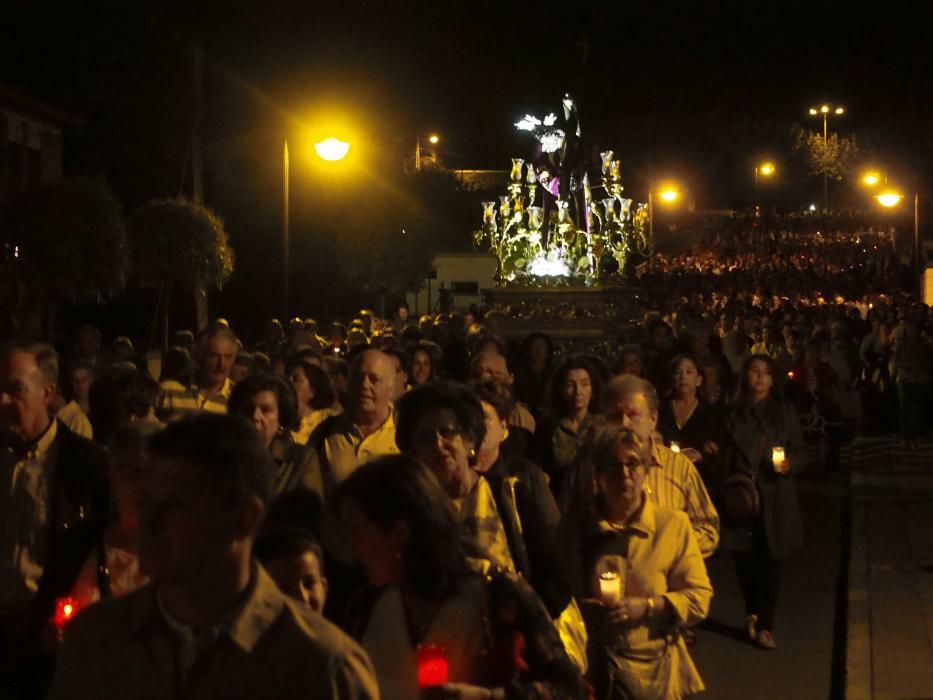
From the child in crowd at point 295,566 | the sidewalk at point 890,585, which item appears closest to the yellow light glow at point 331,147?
the sidewalk at point 890,585

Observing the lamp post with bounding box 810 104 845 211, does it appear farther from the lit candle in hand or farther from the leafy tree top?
the lit candle in hand

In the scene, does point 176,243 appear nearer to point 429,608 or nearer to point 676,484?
point 676,484

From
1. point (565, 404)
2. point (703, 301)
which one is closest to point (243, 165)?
point (703, 301)

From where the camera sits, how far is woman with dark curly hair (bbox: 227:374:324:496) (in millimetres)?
6281

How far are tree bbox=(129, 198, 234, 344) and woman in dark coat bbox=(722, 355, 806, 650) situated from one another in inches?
678

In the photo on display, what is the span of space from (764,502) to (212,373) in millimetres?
3285

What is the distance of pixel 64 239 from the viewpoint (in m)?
25.5

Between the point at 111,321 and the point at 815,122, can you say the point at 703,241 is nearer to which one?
the point at 111,321

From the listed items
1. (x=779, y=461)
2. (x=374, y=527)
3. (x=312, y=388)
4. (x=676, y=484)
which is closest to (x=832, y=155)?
(x=312, y=388)

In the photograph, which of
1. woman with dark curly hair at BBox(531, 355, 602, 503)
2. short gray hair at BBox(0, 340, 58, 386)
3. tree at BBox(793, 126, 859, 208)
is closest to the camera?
short gray hair at BBox(0, 340, 58, 386)

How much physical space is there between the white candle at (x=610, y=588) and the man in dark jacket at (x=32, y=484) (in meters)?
1.60

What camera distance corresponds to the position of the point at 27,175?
38.4m

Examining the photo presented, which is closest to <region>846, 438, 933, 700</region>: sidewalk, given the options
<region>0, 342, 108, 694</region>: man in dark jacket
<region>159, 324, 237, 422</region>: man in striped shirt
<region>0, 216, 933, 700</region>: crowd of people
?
<region>0, 216, 933, 700</region>: crowd of people

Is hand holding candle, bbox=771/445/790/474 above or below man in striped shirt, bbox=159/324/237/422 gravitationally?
below
